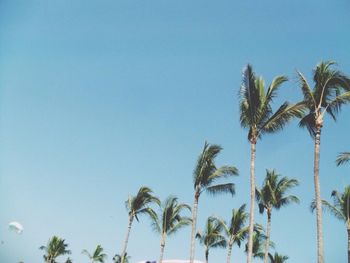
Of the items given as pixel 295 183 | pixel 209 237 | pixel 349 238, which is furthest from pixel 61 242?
pixel 349 238

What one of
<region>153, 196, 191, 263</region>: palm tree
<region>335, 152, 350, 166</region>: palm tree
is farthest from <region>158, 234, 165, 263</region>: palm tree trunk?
<region>335, 152, 350, 166</region>: palm tree

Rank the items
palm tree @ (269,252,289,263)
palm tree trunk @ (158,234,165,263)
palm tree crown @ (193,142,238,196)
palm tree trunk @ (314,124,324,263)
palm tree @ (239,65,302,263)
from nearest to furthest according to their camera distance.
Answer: palm tree trunk @ (314,124,324,263)
palm tree @ (239,65,302,263)
palm tree crown @ (193,142,238,196)
palm tree trunk @ (158,234,165,263)
palm tree @ (269,252,289,263)

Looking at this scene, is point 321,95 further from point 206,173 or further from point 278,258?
point 278,258

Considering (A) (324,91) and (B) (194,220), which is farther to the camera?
(B) (194,220)

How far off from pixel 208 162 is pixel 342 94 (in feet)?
34.7

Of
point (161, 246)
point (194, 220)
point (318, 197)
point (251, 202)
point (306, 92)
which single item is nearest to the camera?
point (318, 197)

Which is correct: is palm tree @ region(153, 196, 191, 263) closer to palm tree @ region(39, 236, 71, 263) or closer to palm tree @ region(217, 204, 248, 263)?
palm tree @ region(217, 204, 248, 263)

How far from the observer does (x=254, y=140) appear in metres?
20.5

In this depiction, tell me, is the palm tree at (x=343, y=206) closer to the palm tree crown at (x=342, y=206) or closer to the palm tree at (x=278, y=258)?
the palm tree crown at (x=342, y=206)

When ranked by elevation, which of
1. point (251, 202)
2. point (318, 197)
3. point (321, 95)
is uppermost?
point (321, 95)

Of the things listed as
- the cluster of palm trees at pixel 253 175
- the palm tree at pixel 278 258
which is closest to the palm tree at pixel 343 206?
the cluster of palm trees at pixel 253 175

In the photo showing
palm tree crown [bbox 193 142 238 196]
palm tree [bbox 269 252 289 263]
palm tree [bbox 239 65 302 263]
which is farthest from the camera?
palm tree [bbox 269 252 289 263]

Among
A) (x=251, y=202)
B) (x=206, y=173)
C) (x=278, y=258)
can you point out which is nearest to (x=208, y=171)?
(x=206, y=173)

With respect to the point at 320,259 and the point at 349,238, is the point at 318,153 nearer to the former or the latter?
the point at 320,259
